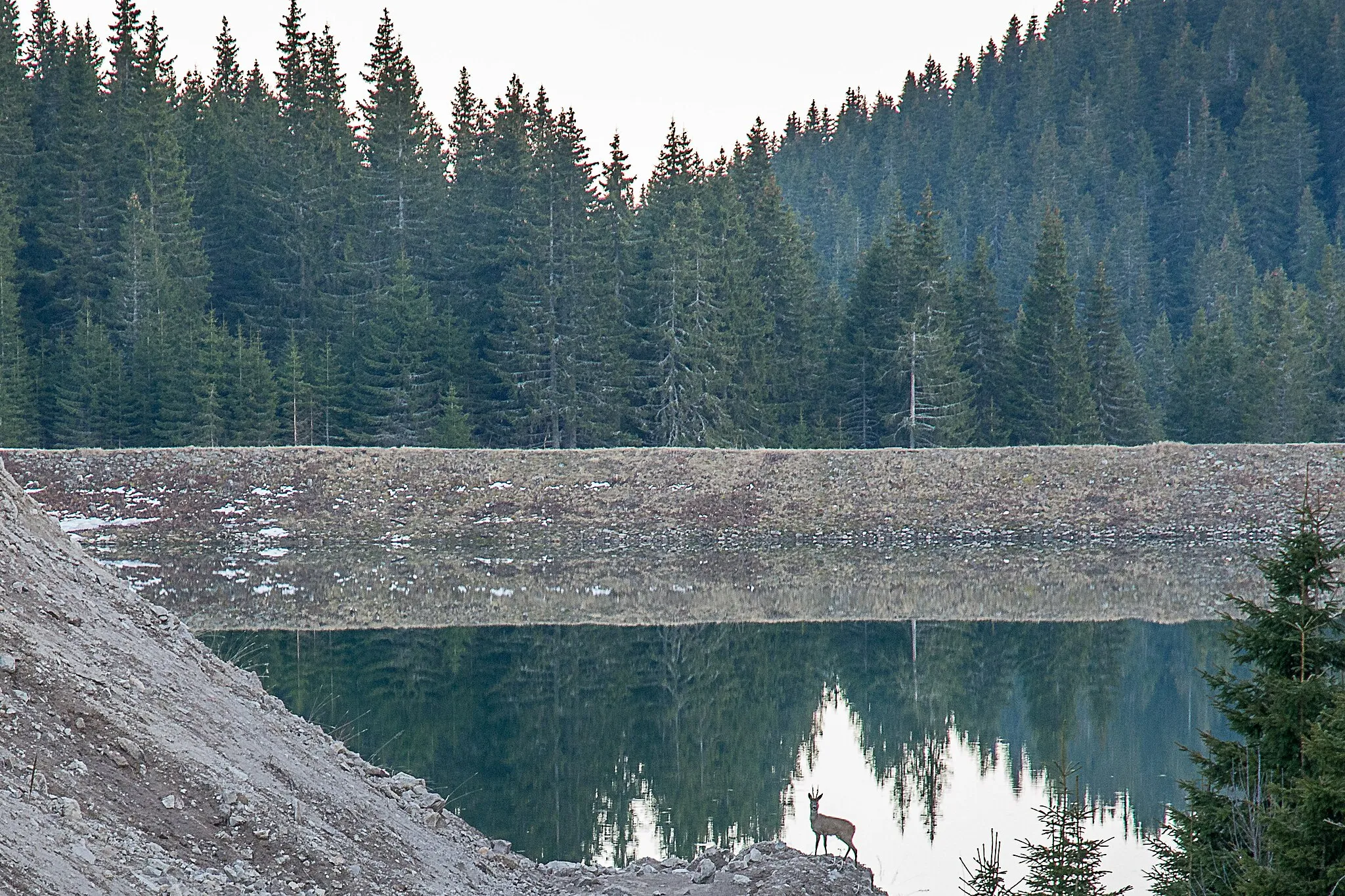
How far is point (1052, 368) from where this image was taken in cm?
5806

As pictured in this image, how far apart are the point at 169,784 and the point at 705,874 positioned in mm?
4634

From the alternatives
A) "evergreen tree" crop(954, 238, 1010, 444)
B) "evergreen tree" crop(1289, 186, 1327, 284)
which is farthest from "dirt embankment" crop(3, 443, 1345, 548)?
"evergreen tree" crop(1289, 186, 1327, 284)

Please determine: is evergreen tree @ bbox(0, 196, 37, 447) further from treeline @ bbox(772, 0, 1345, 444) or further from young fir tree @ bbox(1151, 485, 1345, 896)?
young fir tree @ bbox(1151, 485, 1345, 896)

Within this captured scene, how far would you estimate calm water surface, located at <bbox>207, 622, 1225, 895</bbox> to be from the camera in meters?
14.6

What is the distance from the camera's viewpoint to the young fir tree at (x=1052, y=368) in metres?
57.6

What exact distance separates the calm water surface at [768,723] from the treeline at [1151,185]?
3522 centimetres

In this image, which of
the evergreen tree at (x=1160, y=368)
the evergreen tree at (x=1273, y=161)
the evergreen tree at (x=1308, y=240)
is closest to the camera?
the evergreen tree at (x=1160, y=368)

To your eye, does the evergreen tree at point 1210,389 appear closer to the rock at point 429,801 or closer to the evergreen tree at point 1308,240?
the evergreen tree at point 1308,240

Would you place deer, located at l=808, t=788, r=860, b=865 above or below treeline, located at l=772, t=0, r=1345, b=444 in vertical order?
below

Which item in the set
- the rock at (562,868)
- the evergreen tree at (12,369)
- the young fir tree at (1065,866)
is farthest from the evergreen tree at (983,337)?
the young fir tree at (1065,866)

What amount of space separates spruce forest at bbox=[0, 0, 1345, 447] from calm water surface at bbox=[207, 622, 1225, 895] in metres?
29.8

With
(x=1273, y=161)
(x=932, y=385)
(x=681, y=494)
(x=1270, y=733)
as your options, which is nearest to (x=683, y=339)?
(x=932, y=385)

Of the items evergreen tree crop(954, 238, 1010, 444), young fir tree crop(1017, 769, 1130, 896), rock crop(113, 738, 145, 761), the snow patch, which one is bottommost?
young fir tree crop(1017, 769, 1130, 896)

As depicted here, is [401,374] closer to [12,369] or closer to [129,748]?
[12,369]
